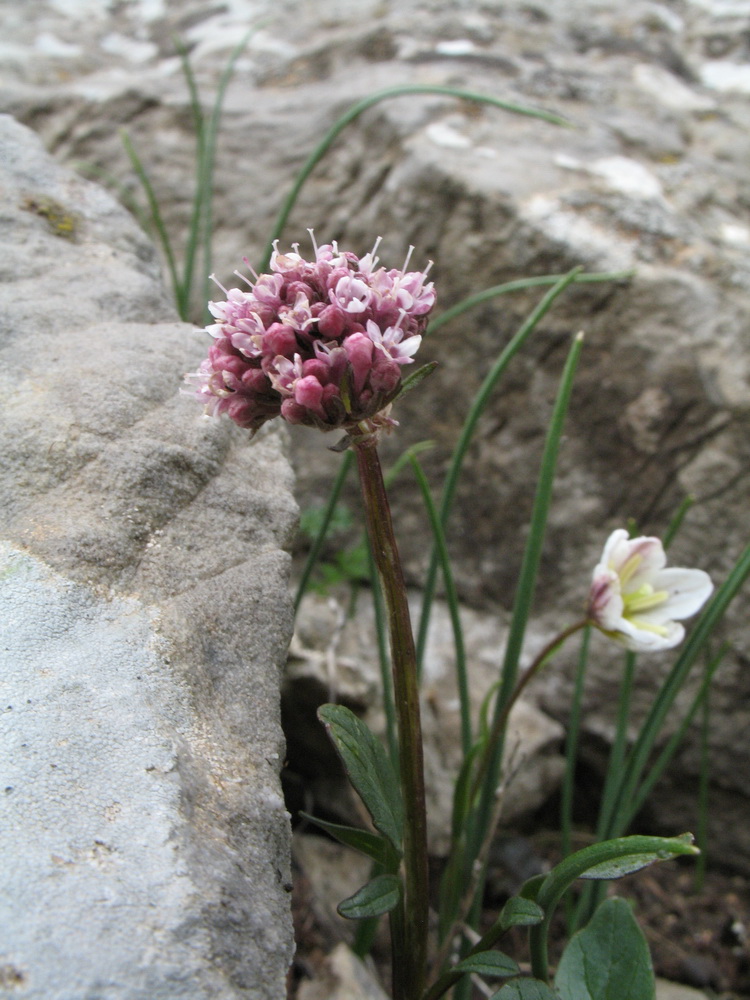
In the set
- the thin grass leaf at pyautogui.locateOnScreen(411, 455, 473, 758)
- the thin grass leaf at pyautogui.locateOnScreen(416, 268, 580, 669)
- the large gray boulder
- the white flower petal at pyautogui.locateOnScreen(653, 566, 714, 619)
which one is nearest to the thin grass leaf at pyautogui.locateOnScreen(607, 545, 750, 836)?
the white flower petal at pyautogui.locateOnScreen(653, 566, 714, 619)

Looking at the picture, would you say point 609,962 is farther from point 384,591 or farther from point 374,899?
point 384,591

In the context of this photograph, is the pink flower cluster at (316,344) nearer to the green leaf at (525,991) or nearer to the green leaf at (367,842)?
the green leaf at (367,842)

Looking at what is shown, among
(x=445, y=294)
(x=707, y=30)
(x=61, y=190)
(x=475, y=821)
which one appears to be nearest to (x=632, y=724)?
(x=475, y=821)

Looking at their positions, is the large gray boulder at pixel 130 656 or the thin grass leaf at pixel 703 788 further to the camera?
the thin grass leaf at pixel 703 788

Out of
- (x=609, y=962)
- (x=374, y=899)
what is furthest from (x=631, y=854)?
(x=374, y=899)

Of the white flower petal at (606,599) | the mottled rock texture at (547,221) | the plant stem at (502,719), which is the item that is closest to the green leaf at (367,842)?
the plant stem at (502,719)
